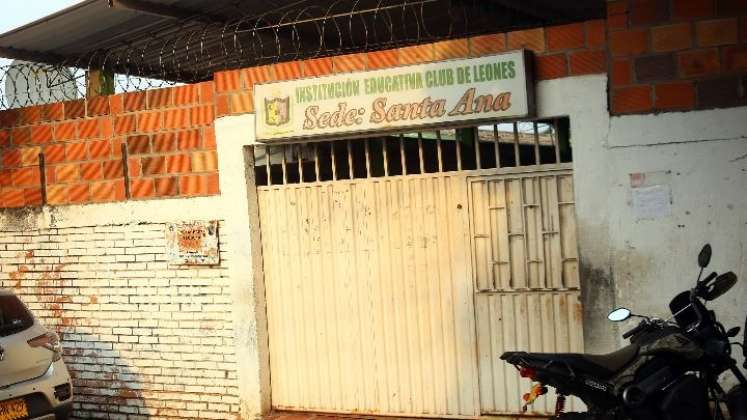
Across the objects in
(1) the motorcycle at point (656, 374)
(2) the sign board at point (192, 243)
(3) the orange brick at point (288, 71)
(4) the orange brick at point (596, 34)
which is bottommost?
(1) the motorcycle at point (656, 374)

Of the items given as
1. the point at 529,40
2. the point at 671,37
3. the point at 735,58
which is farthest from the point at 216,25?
the point at 735,58

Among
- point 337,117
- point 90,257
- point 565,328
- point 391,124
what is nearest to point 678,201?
point 565,328

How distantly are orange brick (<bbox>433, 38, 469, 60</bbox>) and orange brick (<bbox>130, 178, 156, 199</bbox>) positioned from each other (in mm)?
2836

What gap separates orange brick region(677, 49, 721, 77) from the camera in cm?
553

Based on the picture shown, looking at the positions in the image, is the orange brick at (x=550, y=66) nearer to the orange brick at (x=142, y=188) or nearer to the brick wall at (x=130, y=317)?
the brick wall at (x=130, y=317)

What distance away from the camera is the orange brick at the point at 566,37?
19.4 ft

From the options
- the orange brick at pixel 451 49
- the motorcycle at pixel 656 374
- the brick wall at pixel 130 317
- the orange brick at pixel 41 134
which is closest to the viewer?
the motorcycle at pixel 656 374

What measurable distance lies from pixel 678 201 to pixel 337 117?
2.56m

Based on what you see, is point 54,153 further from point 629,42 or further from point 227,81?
point 629,42

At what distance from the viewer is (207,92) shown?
23.8ft

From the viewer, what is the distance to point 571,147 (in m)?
5.96

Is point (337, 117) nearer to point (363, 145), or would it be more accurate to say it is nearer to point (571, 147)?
point (363, 145)

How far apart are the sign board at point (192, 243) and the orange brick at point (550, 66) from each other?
297 cm

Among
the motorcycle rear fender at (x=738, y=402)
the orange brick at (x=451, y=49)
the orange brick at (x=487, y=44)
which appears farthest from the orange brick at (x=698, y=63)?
the motorcycle rear fender at (x=738, y=402)
